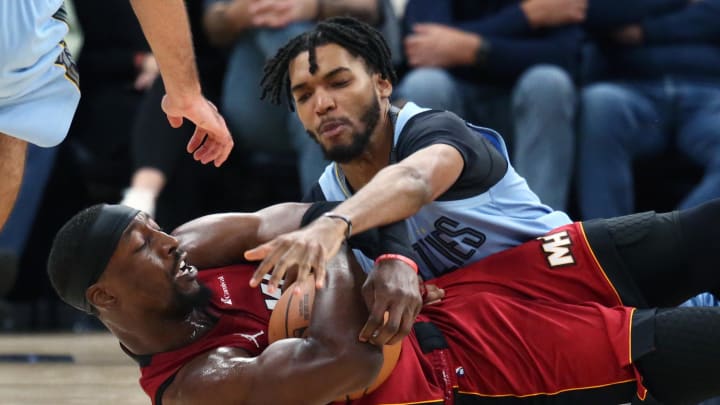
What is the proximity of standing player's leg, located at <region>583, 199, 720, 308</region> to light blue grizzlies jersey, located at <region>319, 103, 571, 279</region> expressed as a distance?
0.62 feet

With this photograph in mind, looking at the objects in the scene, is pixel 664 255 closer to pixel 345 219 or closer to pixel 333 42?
pixel 345 219

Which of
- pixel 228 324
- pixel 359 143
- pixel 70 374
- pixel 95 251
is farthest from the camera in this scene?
pixel 70 374

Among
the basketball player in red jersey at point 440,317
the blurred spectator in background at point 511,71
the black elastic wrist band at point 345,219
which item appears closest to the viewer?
the black elastic wrist band at point 345,219

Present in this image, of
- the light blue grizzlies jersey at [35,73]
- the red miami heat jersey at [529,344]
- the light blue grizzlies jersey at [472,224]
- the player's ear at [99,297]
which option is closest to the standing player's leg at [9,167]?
the light blue grizzlies jersey at [35,73]

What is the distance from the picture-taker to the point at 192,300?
111 inches

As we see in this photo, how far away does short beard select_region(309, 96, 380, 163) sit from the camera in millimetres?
3125

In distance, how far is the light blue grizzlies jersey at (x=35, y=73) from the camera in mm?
2623

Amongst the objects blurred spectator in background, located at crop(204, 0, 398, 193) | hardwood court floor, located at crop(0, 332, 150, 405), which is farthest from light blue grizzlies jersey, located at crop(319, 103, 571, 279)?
blurred spectator in background, located at crop(204, 0, 398, 193)

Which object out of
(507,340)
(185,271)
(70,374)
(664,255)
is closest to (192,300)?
(185,271)

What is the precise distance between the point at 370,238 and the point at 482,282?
0.37 m

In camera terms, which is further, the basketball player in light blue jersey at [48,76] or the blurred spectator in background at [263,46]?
the blurred spectator in background at [263,46]

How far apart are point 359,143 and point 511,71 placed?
176cm

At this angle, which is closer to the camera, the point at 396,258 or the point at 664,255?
the point at 396,258

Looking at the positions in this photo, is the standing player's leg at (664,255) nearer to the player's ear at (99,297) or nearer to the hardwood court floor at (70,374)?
the player's ear at (99,297)
